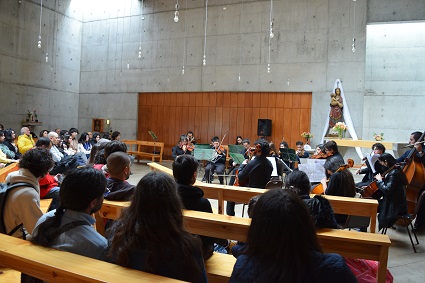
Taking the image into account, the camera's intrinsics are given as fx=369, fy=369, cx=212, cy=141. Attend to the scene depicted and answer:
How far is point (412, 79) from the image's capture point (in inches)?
455

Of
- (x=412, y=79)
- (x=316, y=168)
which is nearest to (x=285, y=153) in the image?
(x=316, y=168)

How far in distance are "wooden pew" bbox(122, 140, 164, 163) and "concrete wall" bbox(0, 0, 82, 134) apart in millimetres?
3154

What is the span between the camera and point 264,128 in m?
12.0

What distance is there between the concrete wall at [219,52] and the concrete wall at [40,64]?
0.50 metres

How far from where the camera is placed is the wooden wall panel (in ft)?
39.1

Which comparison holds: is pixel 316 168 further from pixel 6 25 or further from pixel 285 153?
pixel 6 25

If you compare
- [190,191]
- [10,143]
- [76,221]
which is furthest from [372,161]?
[10,143]

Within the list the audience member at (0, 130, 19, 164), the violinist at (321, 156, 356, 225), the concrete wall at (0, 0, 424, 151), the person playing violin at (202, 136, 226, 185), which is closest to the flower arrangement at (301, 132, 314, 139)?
the concrete wall at (0, 0, 424, 151)

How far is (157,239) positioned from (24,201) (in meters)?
1.43

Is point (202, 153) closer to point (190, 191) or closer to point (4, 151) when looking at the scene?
point (4, 151)

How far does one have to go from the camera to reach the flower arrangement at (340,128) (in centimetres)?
1036

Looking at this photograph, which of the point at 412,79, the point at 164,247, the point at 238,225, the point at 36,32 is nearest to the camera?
the point at 164,247

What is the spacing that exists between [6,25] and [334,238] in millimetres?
13743

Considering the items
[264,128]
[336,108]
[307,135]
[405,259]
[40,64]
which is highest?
[40,64]
